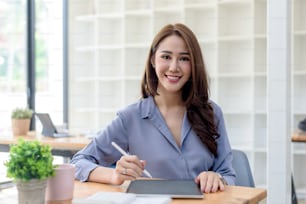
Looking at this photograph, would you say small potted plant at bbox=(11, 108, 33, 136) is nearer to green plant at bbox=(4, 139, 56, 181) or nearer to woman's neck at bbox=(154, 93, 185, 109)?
woman's neck at bbox=(154, 93, 185, 109)

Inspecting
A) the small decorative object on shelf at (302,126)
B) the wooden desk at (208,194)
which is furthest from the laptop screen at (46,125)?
the wooden desk at (208,194)

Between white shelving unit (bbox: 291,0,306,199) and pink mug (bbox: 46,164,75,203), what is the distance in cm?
282

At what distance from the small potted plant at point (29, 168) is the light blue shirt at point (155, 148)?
44 centimetres

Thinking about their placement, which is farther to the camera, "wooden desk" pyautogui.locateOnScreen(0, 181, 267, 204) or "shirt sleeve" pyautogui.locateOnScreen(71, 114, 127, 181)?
"shirt sleeve" pyautogui.locateOnScreen(71, 114, 127, 181)

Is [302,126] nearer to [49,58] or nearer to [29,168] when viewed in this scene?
[49,58]

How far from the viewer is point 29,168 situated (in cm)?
89

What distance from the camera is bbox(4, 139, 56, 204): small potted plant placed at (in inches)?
35.2

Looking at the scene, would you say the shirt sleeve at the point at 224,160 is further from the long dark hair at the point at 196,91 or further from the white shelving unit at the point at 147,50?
the white shelving unit at the point at 147,50

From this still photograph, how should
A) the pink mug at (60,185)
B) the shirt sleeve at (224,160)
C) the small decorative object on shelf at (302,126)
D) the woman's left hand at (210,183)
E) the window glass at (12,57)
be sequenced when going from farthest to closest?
the window glass at (12,57)
the small decorative object on shelf at (302,126)
the shirt sleeve at (224,160)
the woman's left hand at (210,183)
the pink mug at (60,185)

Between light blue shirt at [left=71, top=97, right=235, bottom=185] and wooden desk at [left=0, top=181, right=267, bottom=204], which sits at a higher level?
light blue shirt at [left=71, top=97, right=235, bottom=185]

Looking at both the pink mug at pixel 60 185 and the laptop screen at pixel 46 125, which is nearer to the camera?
the pink mug at pixel 60 185

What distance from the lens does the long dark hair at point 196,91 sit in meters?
1.48

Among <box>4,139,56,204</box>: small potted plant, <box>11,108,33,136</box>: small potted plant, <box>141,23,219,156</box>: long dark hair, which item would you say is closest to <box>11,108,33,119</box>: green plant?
<box>11,108,33,136</box>: small potted plant

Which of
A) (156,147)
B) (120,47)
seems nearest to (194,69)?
(156,147)
